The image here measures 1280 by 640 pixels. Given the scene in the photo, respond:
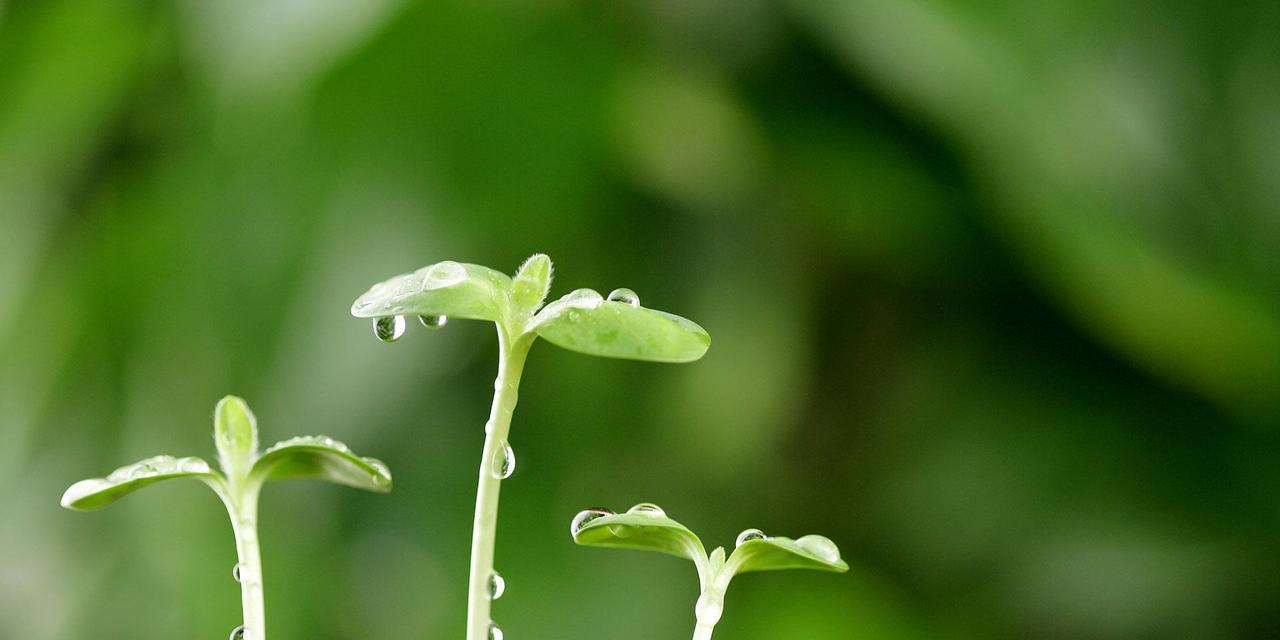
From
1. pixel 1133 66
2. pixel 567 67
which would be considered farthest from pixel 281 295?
pixel 1133 66

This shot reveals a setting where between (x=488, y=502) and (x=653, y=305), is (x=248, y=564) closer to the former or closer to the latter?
(x=488, y=502)

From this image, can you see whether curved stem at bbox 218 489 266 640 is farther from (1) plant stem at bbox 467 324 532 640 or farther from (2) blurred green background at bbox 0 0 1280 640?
(2) blurred green background at bbox 0 0 1280 640

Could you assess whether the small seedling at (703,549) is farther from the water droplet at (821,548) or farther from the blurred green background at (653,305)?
the blurred green background at (653,305)

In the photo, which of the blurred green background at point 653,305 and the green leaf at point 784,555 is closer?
the green leaf at point 784,555

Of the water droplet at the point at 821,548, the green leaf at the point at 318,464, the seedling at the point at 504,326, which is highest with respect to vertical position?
the seedling at the point at 504,326

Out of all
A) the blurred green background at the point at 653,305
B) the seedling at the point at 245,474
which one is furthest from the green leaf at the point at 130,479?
the blurred green background at the point at 653,305
